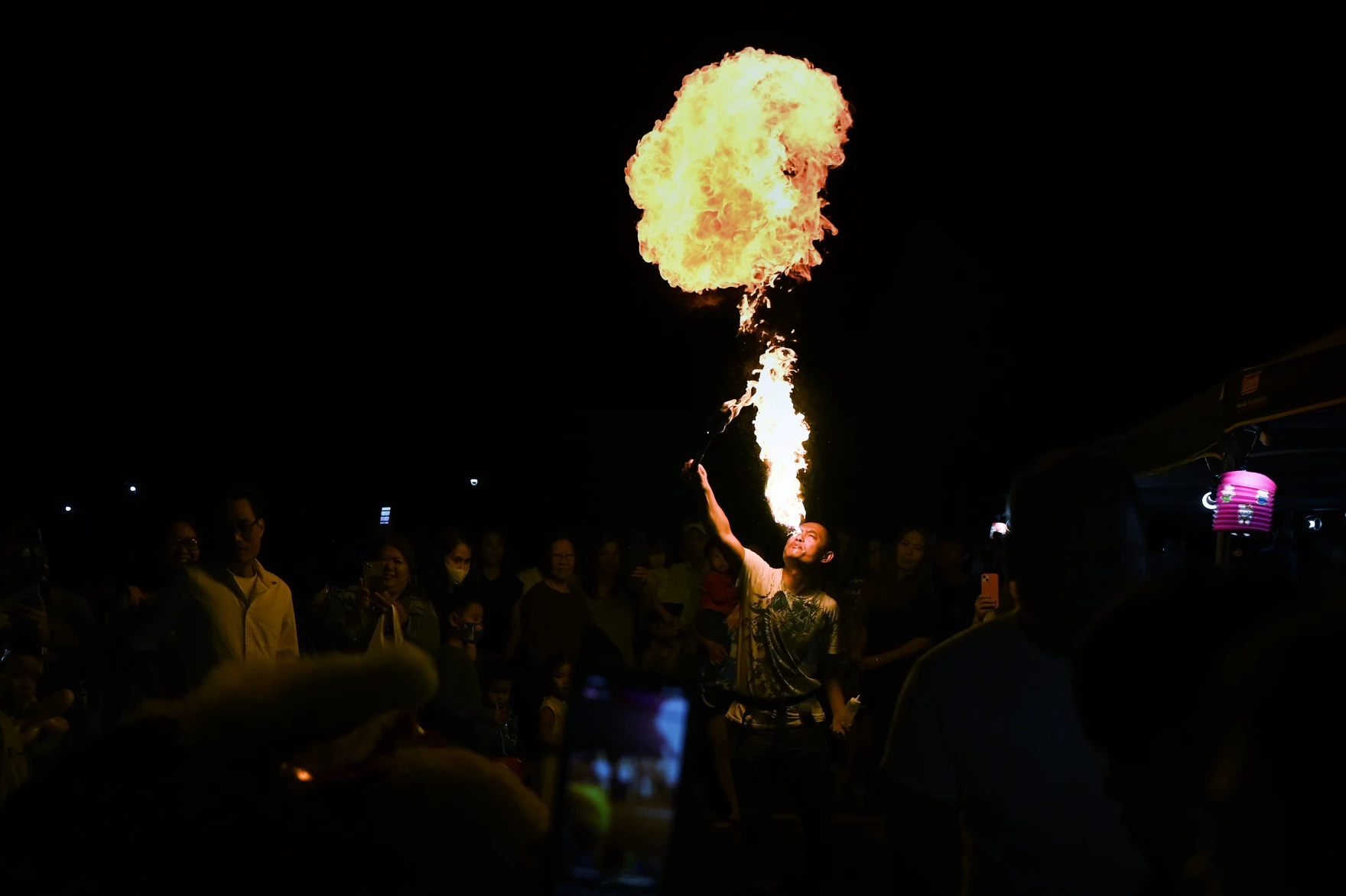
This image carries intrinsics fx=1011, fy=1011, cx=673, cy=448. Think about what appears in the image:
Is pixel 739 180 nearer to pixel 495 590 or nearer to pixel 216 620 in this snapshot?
pixel 495 590

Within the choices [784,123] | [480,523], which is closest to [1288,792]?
[784,123]

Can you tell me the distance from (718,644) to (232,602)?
4562 mm

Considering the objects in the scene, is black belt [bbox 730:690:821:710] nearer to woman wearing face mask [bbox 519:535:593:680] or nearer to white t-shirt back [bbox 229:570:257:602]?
woman wearing face mask [bbox 519:535:593:680]

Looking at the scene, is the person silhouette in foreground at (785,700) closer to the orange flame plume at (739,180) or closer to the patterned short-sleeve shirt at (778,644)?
the patterned short-sleeve shirt at (778,644)

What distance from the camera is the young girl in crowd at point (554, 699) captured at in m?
6.49

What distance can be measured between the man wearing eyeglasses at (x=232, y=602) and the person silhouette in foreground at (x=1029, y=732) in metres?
3.61

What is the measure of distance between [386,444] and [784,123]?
2758cm

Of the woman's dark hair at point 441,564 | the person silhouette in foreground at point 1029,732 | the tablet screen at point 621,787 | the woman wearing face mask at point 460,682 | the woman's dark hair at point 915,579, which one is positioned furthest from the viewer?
the woman's dark hair at point 915,579

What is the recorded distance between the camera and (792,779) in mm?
6023

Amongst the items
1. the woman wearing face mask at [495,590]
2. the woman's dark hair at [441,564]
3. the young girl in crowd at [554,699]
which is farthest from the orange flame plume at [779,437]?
the woman's dark hair at [441,564]

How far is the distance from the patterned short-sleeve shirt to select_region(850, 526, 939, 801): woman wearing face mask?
6.83 feet

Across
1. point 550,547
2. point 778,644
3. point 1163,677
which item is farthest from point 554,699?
point 1163,677

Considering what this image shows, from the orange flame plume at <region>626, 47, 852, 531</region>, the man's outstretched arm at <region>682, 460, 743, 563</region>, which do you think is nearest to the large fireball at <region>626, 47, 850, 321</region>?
the orange flame plume at <region>626, 47, 852, 531</region>

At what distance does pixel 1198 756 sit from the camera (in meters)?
1.18
